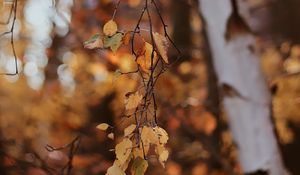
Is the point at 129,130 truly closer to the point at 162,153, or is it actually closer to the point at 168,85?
the point at 162,153

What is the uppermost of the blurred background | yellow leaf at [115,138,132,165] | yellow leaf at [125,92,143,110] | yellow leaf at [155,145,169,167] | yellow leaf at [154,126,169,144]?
yellow leaf at [125,92,143,110]

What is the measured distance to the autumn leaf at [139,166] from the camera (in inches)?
50.4

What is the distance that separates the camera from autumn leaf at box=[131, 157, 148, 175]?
128cm

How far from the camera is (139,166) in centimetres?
129

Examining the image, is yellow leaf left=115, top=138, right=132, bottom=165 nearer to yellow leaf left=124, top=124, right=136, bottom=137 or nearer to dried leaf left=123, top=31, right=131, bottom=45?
yellow leaf left=124, top=124, right=136, bottom=137

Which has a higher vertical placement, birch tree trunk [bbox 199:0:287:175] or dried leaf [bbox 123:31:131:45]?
dried leaf [bbox 123:31:131:45]

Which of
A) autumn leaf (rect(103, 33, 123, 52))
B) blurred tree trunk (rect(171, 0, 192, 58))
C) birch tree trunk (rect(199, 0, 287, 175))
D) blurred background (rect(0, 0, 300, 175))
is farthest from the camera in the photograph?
blurred tree trunk (rect(171, 0, 192, 58))

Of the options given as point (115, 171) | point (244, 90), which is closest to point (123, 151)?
point (115, 171)

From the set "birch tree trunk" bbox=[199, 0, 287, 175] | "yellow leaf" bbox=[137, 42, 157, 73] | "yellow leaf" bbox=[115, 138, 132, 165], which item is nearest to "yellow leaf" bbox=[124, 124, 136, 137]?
"yellow leaf" bbox=[115, 138, 132, 165]

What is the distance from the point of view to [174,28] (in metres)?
5.96

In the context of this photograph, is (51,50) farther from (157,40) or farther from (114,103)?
(157,40)

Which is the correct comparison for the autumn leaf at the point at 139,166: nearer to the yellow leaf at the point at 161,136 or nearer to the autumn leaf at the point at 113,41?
the yellow leaf at the point at 161,136

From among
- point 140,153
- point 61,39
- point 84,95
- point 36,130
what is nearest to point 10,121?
point 36,130

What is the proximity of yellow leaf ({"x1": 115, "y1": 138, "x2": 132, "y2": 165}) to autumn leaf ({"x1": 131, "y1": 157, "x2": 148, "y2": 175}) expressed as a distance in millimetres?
28
